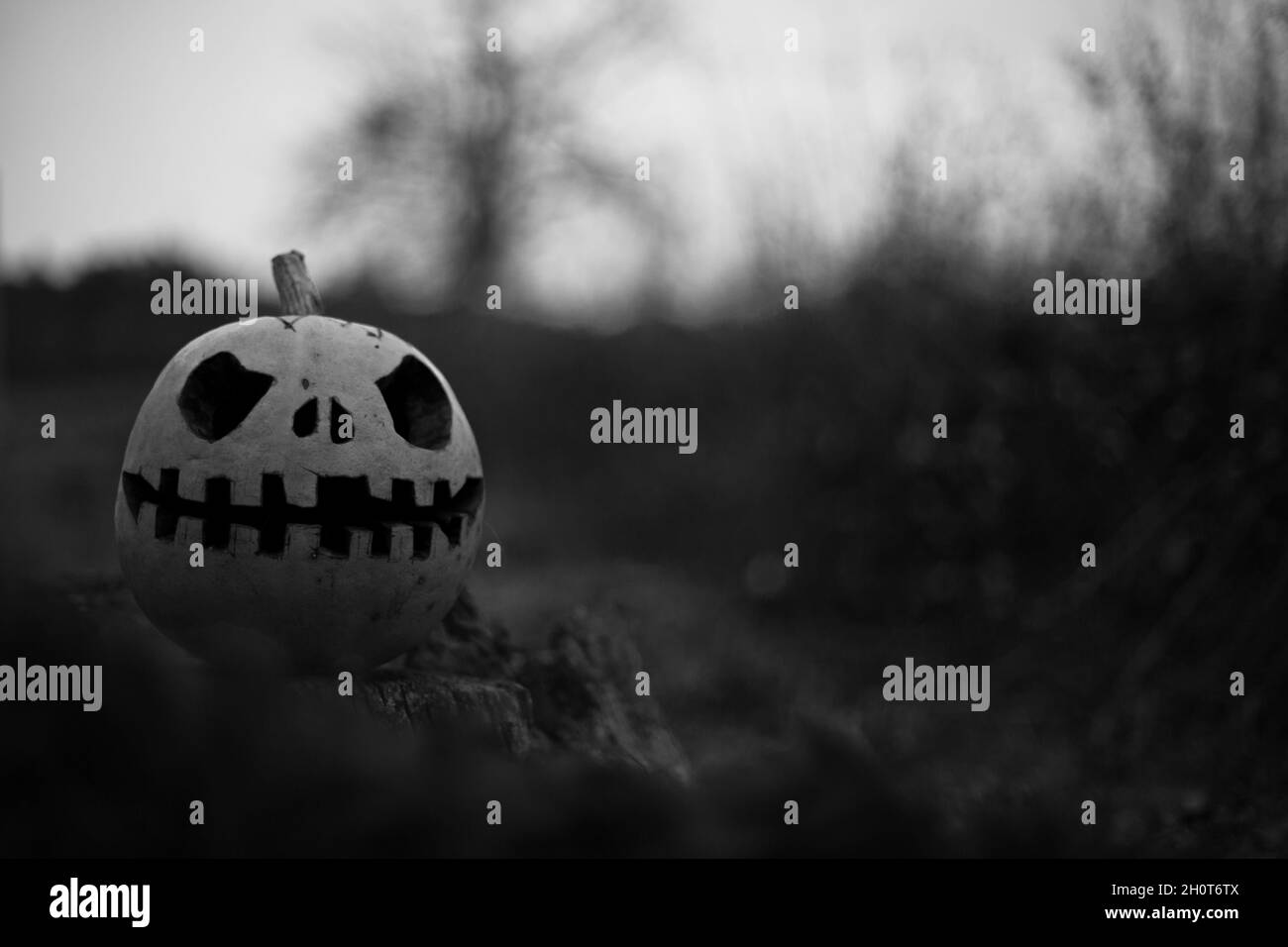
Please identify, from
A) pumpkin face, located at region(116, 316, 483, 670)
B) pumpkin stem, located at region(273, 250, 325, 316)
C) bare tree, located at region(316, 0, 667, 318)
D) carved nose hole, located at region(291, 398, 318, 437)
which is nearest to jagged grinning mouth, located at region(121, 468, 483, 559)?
pumpkin face, located at region(116, 316, 483, 670)

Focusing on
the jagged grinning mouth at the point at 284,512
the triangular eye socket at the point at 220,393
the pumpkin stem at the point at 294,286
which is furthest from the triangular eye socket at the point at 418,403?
the pumpkin stem at the point at 294,286

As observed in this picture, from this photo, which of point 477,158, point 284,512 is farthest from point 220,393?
point 477,158

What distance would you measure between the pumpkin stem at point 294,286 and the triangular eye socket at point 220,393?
450 millimetres

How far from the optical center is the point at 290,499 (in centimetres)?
362

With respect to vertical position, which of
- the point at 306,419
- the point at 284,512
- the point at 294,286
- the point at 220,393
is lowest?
the point at 284,512

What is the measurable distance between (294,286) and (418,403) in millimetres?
693

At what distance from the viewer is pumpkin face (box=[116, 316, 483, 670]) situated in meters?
3.63

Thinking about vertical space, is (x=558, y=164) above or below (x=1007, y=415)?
above

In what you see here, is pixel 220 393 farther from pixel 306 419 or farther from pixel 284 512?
pixel 284 512

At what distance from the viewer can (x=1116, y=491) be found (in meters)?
7.19

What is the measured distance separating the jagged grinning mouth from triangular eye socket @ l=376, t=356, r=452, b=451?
179mm
